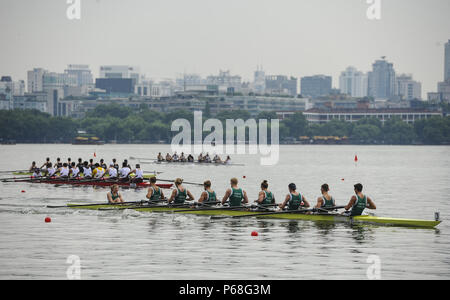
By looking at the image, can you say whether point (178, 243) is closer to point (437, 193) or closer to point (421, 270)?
point (421, 270)

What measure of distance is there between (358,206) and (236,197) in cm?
469

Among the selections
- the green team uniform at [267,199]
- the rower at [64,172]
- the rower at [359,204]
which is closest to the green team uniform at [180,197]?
the green team uniform at [267,199]

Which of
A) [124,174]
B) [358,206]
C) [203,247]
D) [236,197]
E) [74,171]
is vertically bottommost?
[203,247]

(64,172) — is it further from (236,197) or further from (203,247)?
(203,247)

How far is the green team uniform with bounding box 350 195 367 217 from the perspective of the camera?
2622 cm

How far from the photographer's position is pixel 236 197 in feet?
94.0

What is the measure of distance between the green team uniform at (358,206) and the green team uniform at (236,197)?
14.3 feet

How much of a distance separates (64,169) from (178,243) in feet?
75.3

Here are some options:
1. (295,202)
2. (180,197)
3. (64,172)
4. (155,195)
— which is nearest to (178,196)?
(180,197)

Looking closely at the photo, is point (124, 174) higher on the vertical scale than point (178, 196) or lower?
higher

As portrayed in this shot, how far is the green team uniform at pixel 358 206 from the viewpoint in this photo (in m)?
26.2

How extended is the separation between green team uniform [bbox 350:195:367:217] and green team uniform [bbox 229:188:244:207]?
4361 mm

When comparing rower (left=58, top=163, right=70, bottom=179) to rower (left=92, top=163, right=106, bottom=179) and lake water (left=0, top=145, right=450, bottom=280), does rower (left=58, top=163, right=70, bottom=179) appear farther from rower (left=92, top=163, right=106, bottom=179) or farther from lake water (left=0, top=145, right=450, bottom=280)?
lake water (left=0, top=145, right=450, bottom=280)

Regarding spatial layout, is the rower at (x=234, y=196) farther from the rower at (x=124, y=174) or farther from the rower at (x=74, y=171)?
the rower at (x=74, y=171)
